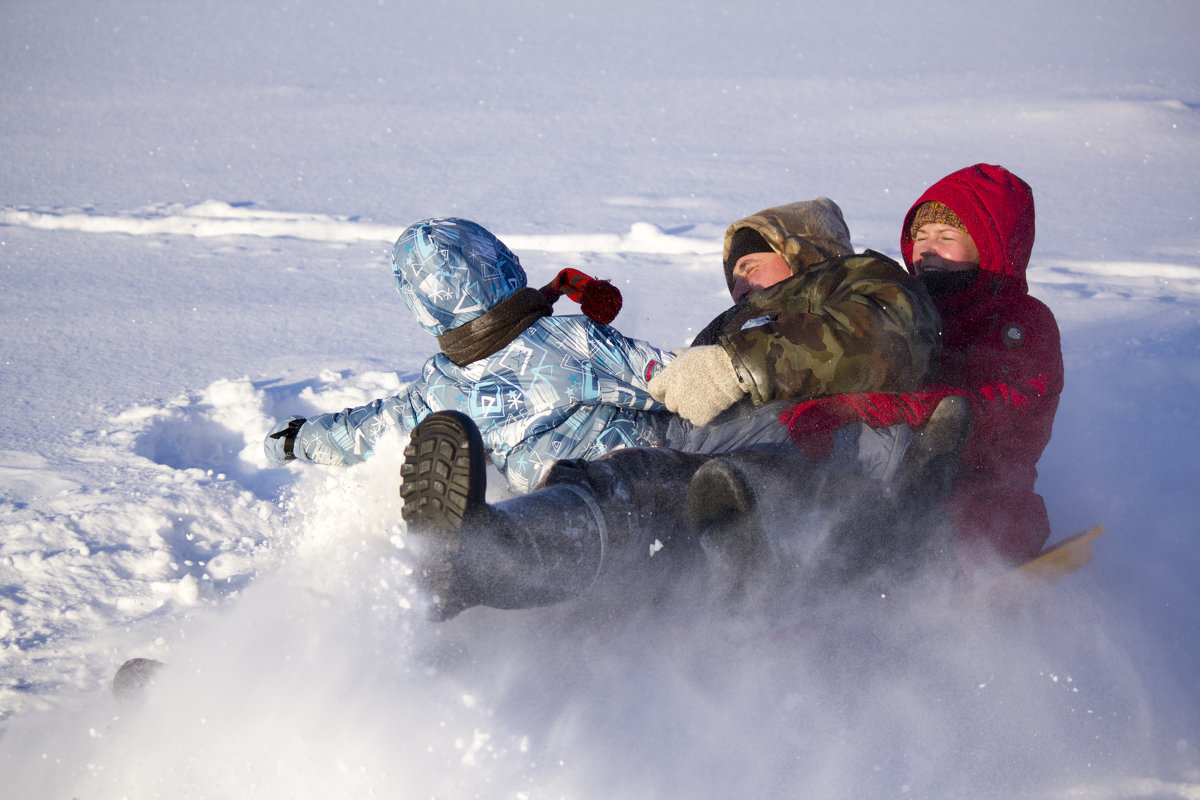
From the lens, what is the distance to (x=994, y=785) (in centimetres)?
193

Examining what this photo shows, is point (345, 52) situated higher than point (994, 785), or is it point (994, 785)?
point (345, 52)

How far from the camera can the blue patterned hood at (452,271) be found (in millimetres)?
1978

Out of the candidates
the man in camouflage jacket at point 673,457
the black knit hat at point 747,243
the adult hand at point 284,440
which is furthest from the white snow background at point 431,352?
the black knit hat at point 747,243

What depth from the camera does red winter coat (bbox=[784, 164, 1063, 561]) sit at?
2.19m

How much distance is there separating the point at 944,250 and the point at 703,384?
860 millimetres

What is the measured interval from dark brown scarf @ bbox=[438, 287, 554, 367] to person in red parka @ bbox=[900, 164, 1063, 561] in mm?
947

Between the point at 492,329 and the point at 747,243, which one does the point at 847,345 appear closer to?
the point at 492,329

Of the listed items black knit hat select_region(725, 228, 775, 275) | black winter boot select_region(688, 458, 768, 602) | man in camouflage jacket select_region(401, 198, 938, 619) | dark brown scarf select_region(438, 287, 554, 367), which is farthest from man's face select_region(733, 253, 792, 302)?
black winter boot select_region(688, 458, 768, 602)

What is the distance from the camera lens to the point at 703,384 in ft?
6.33

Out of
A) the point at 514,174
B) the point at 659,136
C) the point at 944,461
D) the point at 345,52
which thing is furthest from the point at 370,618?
the point at 345,52

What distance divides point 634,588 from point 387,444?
0.64 meters

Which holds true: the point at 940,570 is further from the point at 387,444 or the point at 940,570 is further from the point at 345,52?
the point at 345,52

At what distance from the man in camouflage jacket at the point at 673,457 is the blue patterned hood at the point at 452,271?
390 mm

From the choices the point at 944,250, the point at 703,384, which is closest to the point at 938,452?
the point at 703,384
